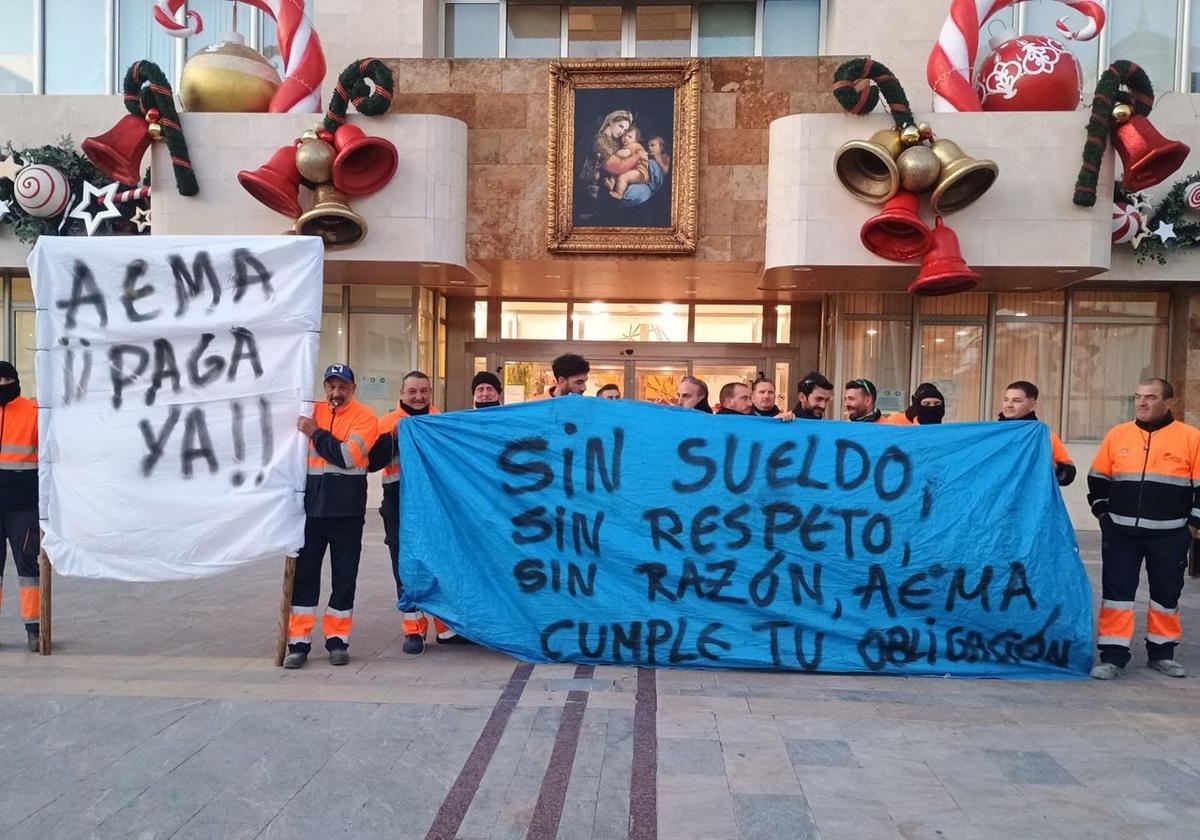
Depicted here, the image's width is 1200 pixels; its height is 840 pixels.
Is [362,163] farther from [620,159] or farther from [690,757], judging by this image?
[690,757]

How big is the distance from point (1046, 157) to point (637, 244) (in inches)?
198

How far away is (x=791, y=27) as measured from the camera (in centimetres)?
1277

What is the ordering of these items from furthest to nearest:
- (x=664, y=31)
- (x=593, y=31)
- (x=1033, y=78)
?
(x=593, y=31) < (x=664, y=31) < (x=1033, y=78)

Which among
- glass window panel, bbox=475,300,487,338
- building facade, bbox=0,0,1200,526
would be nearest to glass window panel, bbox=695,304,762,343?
building facade, bbox=0,0,1200,526

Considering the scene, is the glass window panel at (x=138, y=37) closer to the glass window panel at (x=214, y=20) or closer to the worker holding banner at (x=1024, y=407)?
the glass window panel at (x=214, y=20)

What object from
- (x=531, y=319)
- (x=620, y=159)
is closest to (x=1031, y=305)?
(x=620, y=159)

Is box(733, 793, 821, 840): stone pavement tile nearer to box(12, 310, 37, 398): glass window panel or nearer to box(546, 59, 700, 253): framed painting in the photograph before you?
box(546, 59, 700, 253): framed painting

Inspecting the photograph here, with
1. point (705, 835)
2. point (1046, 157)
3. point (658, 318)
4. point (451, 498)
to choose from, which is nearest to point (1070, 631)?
point (705, 835)

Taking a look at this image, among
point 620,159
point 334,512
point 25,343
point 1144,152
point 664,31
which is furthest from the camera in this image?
point 25,343

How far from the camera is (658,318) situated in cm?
1396

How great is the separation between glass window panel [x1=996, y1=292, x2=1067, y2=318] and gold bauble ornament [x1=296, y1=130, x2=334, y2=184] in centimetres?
950

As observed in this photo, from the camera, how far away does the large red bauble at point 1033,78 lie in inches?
395

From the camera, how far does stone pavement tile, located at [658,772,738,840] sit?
125 inches

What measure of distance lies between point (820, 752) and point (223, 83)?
1075 cm
